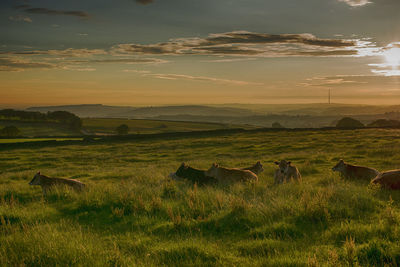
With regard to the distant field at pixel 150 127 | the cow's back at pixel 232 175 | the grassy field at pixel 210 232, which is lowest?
the distant field at pixel 150 127

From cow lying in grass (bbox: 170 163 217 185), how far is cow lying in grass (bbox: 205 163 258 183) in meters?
0.23

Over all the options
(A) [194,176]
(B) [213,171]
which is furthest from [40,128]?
(B) [213,171]

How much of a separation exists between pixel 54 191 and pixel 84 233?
16.9 ft

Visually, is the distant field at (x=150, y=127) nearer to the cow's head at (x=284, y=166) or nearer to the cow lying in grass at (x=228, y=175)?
the cow lying in grass at (x=228, y=175)

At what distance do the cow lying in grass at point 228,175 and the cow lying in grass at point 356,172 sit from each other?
3.94 meters

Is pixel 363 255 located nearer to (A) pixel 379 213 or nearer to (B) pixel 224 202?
(A) pixel 379 213

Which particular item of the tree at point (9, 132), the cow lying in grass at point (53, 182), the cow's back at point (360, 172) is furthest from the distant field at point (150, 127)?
the cow's back at point (360, 172)

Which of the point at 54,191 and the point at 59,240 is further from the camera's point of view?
the point at 54,191

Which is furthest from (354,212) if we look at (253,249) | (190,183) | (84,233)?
(190,183)

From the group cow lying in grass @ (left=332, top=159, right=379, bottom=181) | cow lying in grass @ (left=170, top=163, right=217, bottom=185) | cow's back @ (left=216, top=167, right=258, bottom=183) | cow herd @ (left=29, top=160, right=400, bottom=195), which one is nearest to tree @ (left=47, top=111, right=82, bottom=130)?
cow herd @ (left=29, top=160, right=400, bottom=195)

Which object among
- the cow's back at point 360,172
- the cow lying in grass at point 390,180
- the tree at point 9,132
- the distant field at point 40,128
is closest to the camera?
the cow lying in grass at point 390,180

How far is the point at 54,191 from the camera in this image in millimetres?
10250

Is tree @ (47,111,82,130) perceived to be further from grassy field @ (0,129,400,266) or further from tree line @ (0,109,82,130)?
grassy field @ (0,129,400,266)

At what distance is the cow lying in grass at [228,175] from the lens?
38.8ft
